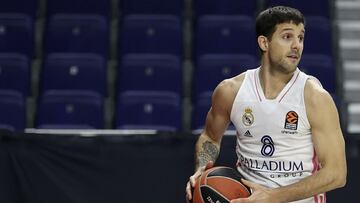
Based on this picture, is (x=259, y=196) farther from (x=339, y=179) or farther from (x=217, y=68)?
(x=217, y=68)

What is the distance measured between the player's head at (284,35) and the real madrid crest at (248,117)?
27cm

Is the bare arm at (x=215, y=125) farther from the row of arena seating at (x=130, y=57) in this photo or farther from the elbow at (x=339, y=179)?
the row of arena seating at (x=130, y=57)

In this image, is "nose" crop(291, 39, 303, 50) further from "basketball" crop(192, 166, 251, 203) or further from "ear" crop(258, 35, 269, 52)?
"basketball" crop(192, 166, 251, 203)

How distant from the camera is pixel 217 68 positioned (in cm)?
776

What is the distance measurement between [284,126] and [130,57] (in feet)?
13.8

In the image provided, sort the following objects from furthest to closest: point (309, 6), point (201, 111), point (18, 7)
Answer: point (309, 6) < point (18, 7) < point (201, 111)

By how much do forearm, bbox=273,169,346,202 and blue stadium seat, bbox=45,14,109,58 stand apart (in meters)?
4.59

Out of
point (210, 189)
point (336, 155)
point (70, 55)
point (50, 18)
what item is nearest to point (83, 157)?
point (210, 189)

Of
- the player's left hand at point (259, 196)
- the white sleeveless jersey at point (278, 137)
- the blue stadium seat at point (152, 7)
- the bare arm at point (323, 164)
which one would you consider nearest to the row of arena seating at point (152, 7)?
the blue stadium seat at point (152, 7)

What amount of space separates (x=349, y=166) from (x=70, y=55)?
3.54 metres

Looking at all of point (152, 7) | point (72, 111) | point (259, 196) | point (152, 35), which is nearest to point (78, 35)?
point (152, 35)

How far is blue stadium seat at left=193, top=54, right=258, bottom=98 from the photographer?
25.3 feet

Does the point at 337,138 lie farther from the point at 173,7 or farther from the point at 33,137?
the point at 173,7

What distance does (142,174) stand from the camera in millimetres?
5355
